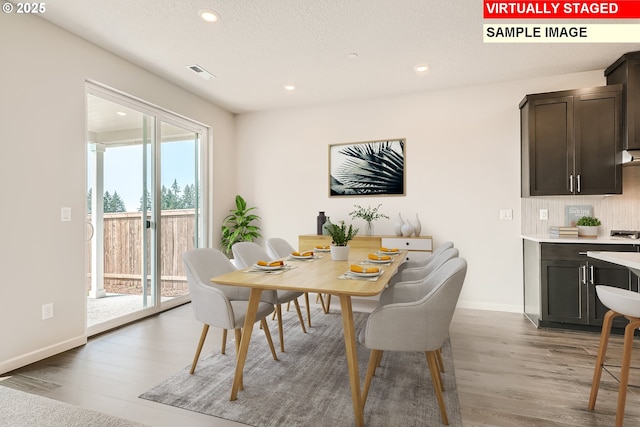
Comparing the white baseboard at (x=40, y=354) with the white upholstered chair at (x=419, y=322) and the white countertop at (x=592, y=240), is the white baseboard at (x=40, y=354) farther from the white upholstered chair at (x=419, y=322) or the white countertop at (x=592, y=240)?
the white countertop at (x=592, y=240)

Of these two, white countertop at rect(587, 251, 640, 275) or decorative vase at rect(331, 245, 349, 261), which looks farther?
decorative vase at rect(331, 245, 349, 261)

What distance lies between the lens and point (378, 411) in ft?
6.15

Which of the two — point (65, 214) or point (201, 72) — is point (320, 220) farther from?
point (65, 214)

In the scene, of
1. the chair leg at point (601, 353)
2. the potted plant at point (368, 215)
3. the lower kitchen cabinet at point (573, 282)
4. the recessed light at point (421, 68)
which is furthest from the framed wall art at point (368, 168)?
the chair leg at point (601, 353)

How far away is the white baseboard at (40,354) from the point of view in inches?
93.2

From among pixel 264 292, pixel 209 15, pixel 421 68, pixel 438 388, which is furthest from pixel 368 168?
pixel 438 388

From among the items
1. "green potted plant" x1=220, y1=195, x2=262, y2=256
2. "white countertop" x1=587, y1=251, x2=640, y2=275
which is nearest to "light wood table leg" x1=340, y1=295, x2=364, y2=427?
"white countertop" x1=587, y1=251, x2=640, y2=275

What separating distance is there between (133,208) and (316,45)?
2.62 m

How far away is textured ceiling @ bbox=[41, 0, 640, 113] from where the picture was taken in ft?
8.36

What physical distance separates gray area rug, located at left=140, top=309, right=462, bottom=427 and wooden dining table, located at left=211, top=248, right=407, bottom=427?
0.15m

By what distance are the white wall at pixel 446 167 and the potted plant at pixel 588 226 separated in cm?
59

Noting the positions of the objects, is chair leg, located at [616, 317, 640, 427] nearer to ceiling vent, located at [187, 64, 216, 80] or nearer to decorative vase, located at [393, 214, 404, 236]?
decorative vase, located at [393, 214, 404, 236]

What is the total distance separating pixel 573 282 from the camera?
322 cm

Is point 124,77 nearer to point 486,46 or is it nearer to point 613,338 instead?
point 486,46
